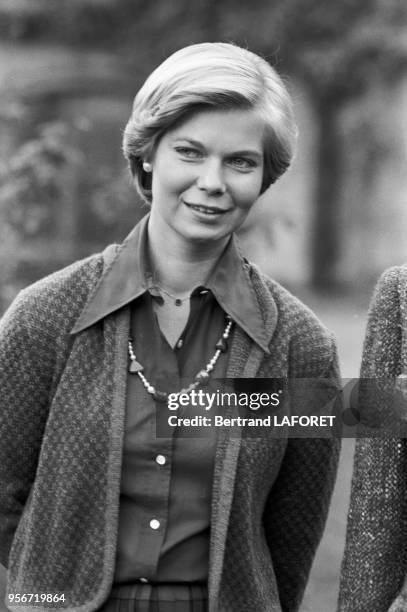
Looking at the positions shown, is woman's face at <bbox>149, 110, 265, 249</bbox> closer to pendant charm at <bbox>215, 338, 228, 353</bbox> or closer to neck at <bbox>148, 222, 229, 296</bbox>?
neck at <bbox>148, 222, 229, 296</bbox>

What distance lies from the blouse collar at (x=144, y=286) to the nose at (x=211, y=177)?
0.85ft

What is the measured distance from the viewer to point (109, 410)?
2639 millimetres

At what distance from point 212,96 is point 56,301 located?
22.5 inches

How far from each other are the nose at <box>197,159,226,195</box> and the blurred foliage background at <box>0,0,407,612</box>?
2.11 meters

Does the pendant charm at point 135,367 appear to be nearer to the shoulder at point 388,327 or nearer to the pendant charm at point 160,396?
the pendant charm at point 160,396

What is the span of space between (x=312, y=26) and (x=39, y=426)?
9.63m

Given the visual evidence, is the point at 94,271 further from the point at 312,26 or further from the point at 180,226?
the point at 312,26

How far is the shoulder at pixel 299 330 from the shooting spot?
279 cm

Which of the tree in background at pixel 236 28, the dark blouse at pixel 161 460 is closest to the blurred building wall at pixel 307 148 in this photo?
the tree in background at pixel 236 28

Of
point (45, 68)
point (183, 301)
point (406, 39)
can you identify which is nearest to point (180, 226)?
point (183, 301)

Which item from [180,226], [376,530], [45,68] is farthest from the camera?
[45,68]

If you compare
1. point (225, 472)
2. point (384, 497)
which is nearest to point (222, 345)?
point (225, 472)

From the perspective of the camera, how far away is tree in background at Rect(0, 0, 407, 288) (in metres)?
11.4

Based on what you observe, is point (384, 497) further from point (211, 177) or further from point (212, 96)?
point (212, 96)
